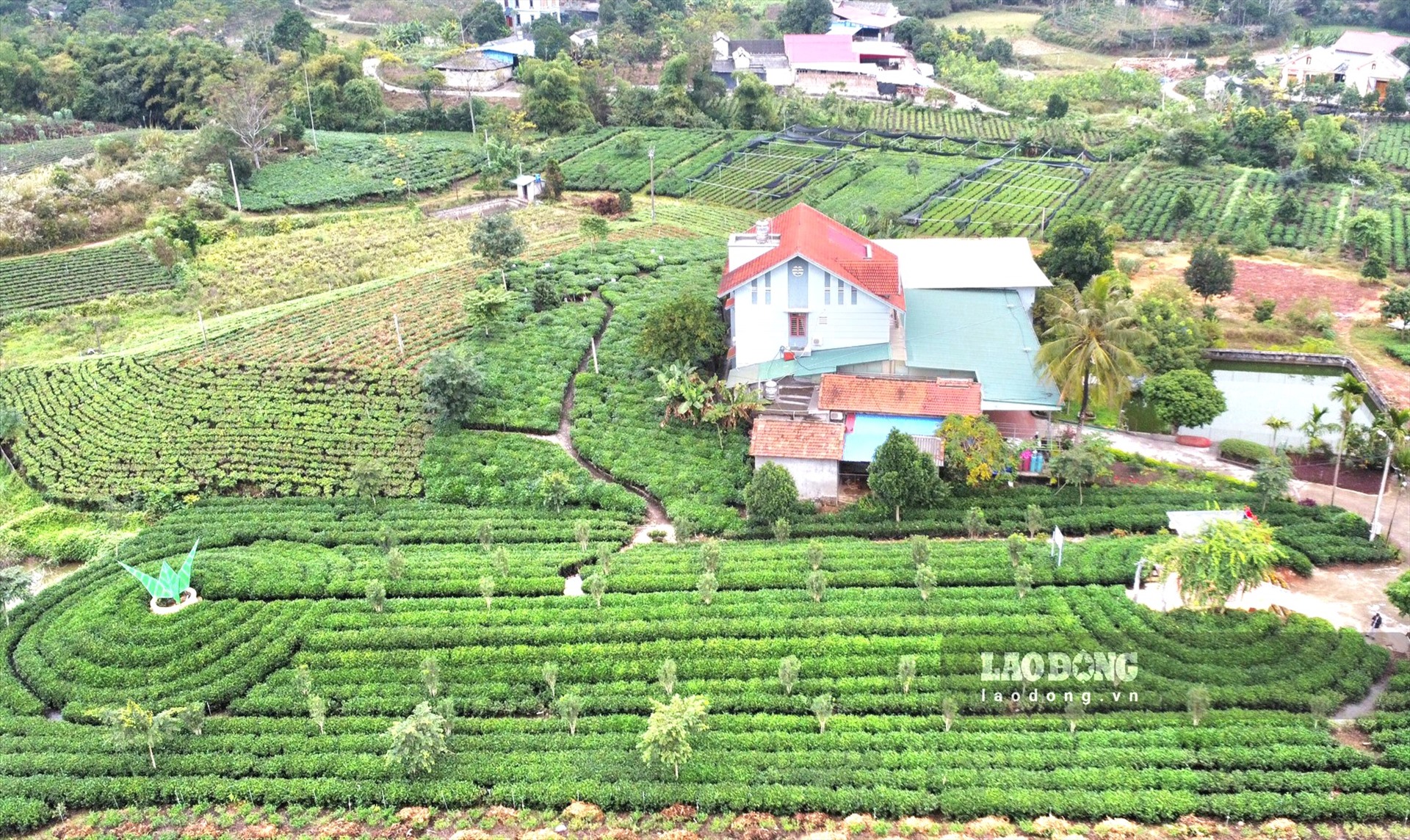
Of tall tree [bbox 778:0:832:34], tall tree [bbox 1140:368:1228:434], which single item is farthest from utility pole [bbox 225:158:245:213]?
tall tree [bbox 778:0:832:34]

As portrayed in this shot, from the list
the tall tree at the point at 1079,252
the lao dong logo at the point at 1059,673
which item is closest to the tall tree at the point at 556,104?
the tall tree at the point at 1079,252

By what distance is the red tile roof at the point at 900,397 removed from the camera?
3831 centimetres

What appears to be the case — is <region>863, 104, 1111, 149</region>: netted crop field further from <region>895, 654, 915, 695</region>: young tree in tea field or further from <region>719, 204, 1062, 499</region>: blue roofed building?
<region>895, 654, 915, 695</region>: young tree in tea field

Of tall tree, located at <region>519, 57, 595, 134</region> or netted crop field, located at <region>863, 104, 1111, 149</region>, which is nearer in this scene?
netted crop field, located at <region>863, 104, 1111, 149</region>

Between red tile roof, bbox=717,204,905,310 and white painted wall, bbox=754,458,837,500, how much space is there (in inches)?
335

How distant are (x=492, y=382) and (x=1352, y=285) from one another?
151 feet

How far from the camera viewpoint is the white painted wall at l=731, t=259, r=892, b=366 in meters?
41.5

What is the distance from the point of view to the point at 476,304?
48.3 metres

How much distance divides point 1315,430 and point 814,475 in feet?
62.9

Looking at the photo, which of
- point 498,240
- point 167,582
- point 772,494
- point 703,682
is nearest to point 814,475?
point 772,494

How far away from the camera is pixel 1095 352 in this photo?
37188 millimetres

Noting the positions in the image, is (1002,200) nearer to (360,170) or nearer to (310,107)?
(360,170)

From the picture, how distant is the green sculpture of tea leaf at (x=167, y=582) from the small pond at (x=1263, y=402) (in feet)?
117

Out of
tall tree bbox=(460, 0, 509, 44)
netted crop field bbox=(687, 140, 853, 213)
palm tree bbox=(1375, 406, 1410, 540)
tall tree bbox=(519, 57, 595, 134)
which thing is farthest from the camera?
tall tree bbox=(460, 0, 509, 44)
